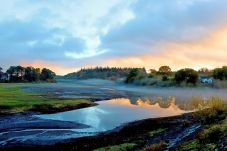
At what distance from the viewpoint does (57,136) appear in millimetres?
33875

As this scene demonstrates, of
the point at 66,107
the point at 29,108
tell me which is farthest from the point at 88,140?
the point at 66,107

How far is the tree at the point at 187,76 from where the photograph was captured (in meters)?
134

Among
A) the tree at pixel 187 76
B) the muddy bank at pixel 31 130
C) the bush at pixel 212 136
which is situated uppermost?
the tree at pixel 187 76

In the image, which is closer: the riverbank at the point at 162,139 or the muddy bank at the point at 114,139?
the riverbank at the point at 162,139

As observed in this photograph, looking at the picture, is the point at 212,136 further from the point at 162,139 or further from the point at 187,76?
the point at 187,76

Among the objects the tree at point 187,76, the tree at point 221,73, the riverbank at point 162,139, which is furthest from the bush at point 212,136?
the tree at point 187,76

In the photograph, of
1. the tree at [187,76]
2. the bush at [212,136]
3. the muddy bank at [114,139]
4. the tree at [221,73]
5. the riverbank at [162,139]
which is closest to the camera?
the bush at [212,136]

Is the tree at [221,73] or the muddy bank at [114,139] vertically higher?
the tree at [221,73]

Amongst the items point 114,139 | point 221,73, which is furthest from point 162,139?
point 221,73

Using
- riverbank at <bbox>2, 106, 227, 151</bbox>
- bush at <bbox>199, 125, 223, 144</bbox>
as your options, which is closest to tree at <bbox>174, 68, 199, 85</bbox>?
riverbank at <bbox>2, 106, 227, 151</bbox>

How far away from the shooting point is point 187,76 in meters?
136

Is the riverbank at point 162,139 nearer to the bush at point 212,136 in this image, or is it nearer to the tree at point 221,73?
the bush at point 212,136

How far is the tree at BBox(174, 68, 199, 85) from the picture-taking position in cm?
13350

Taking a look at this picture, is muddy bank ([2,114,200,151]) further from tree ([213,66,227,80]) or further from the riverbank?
tree ([213,66,227,80])
